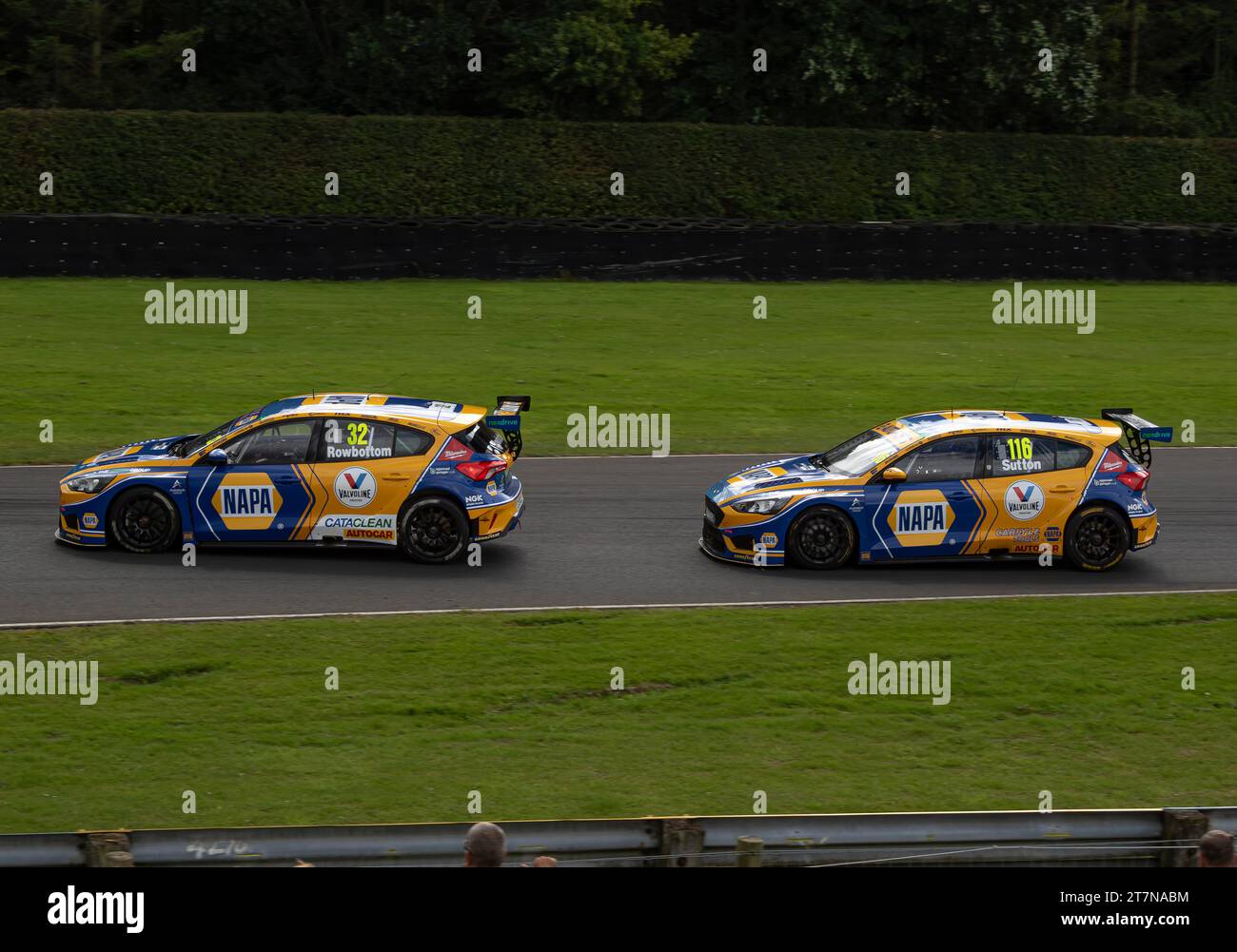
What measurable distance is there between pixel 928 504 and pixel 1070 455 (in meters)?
1.43

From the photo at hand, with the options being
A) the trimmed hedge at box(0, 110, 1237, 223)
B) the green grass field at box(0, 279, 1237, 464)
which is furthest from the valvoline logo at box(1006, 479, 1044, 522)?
the trimmed hedge at box(0, 110, 1237, 223)

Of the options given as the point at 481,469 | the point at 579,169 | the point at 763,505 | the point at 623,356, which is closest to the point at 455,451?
the point at 481,469

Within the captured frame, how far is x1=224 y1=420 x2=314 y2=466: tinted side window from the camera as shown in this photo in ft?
43.9

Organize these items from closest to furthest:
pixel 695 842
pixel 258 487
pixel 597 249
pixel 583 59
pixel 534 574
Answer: pixel 695 842, pixel 258 487, pixel 534 574, pixel 597 249, pixel 583 59

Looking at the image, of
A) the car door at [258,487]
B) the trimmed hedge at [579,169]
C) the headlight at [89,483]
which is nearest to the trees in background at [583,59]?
the trimmed hedge at [579,169]

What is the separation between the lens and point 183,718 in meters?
9.77

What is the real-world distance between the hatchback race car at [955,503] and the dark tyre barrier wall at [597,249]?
16.4 meters

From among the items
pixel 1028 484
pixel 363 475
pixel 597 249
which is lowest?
pixel 1028 484

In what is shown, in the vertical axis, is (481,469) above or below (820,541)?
above

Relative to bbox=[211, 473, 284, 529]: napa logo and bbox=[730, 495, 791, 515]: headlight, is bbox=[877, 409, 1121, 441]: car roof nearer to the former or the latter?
bbox=[730, 495, 791, 515]: headlight

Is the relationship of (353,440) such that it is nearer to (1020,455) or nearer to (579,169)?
(1020,455)

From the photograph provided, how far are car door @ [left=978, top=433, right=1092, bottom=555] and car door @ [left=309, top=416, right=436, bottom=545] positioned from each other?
5078 millimetres

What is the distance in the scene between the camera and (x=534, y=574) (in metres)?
13.5

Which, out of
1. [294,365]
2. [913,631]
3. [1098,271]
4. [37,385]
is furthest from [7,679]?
[1098,271]
